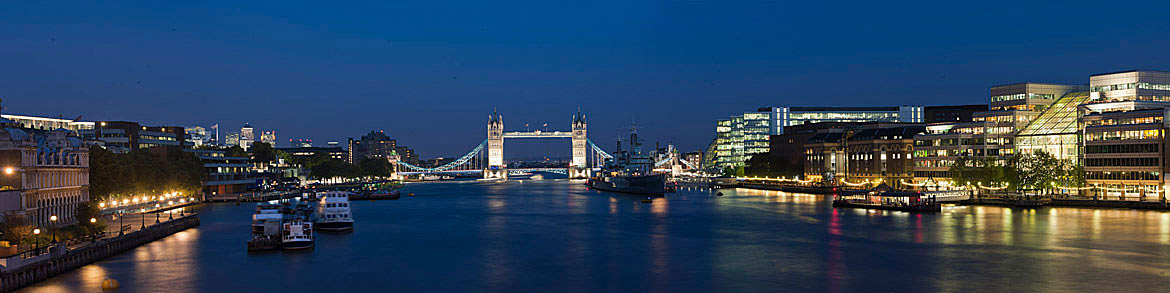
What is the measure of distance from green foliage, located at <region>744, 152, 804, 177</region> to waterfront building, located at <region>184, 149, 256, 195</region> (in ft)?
249

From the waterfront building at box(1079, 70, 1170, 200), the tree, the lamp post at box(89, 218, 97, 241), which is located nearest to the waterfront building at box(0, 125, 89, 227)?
the lamp post at box(89, 218, 97, 241)

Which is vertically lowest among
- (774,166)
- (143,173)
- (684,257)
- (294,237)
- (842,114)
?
(684,257)

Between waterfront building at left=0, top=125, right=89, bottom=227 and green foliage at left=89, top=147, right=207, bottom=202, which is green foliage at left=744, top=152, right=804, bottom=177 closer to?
green foliage at left=89, top=147, right=207, bottom=202

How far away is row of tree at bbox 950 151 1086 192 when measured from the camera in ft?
255

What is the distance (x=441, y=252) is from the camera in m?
47.4

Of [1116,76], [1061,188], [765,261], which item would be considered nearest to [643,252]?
[765,261]

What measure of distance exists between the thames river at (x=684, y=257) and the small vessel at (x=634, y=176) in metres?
50.3

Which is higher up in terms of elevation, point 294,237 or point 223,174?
point 223,174

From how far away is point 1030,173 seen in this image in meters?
78.3

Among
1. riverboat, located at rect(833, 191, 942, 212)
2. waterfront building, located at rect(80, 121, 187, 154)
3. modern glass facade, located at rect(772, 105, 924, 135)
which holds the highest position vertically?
modern glass facade, located at rect(772, 105, 924, 135)

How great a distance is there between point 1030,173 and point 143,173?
72.4 meters

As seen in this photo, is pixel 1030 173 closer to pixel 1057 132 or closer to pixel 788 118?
pixel 1057 132

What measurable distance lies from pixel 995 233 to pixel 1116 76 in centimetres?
4131

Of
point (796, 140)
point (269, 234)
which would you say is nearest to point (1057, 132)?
point (796, 140)
